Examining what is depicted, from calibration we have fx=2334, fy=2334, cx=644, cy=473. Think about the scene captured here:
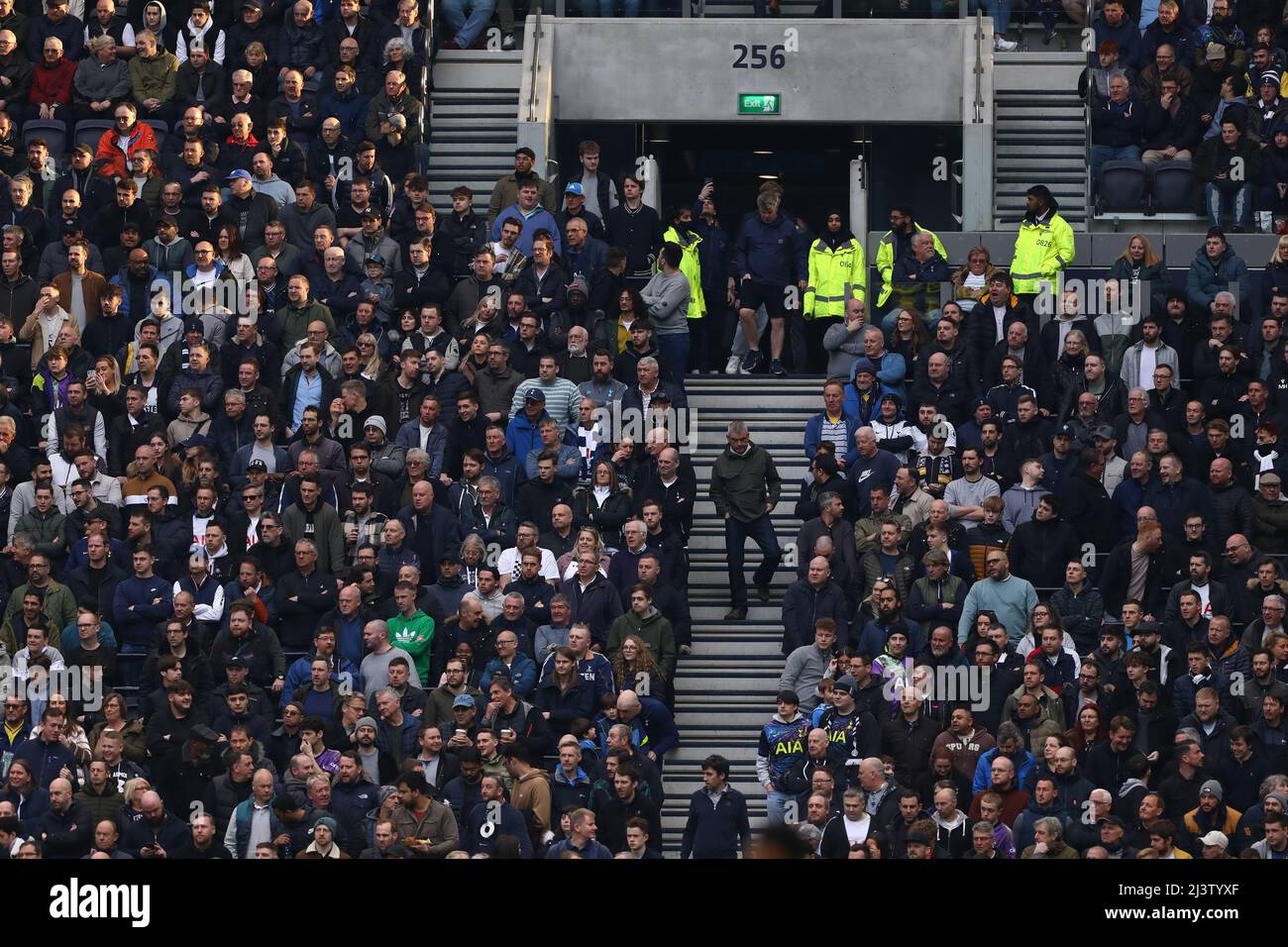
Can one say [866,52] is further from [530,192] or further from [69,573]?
[69,573]

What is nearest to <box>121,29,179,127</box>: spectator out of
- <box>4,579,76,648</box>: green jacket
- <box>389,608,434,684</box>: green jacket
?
<box>4,579,76,648</box>: green jacket

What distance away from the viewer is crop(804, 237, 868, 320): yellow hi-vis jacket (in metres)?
22.5

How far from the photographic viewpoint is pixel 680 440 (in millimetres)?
20328

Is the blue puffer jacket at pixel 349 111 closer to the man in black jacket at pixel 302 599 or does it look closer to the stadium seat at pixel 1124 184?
the man in black jacket at pixel 302 599

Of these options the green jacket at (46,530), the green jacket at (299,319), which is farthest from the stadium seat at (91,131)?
the green jacket at (46,530)

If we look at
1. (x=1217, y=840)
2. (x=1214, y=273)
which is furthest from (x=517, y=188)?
(x=1217, y=840)

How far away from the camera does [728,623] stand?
19.9m

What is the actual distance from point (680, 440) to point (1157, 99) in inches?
290

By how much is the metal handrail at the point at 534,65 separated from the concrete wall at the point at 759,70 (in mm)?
138

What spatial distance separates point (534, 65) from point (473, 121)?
921 millimetres

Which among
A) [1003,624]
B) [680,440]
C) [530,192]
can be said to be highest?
[530,192]

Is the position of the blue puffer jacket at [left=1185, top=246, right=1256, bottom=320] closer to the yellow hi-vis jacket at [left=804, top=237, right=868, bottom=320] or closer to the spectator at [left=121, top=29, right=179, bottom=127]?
the yellow hi-vis jacket at [left=804, top=237, right=868, bottom=320]
